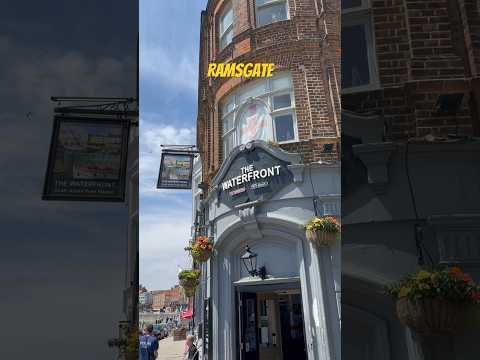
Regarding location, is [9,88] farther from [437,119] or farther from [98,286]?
[437,119]

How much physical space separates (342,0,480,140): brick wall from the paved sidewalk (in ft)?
3.15

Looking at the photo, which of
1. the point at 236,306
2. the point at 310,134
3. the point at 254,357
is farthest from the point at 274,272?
the point at 310,134

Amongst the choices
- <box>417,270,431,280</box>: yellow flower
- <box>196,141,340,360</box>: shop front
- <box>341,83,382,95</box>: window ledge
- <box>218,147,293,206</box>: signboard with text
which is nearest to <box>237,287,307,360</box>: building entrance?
<box>196,141,340,360</box>: shop front

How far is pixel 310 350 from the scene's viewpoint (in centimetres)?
105

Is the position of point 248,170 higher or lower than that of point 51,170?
lower

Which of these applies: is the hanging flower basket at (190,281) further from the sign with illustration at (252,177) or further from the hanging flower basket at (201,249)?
the sign with illustration at (252,177)

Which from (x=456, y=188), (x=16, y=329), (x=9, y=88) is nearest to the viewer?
(x=456, y=188)

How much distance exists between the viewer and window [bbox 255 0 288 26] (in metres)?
1.17

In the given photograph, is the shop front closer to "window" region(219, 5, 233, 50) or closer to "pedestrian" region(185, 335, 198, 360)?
"pedestrian" region(185, 335, 198, 360)

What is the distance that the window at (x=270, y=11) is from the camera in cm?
117

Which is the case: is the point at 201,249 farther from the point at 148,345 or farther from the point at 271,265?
the point at 148,345

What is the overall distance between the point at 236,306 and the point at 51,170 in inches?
34.6

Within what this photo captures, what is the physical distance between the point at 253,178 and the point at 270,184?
57 mm

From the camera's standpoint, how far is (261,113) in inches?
45.6
